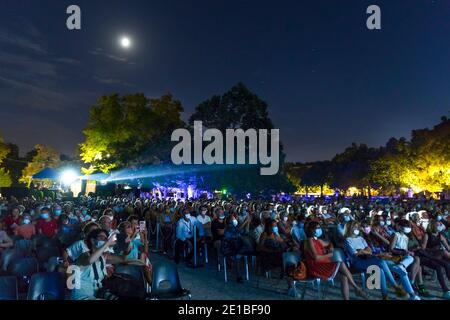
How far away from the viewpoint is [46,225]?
32.7 feet

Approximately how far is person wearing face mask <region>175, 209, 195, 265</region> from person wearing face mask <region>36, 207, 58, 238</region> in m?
3.35

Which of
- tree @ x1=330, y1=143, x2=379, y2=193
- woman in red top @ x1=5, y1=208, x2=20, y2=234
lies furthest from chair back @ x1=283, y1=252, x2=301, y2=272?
tree @ x1=330, y1=143, x2=379, y2=193

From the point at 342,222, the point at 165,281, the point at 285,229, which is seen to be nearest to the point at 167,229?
the point at 285,229

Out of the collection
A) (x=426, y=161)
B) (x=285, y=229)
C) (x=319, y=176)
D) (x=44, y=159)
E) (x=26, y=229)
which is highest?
(x=44, y=159)

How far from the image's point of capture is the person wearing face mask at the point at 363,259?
296 inches

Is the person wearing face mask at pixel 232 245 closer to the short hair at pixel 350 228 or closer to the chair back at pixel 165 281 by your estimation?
the short hair at pixel 350 228

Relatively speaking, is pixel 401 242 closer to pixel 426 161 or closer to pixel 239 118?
pixel 239 118

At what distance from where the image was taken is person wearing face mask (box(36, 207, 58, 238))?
984 centimetres

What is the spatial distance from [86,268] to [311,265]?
14.0 feet

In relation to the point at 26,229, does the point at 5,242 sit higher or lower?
lower

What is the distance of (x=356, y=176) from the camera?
84.6 meters

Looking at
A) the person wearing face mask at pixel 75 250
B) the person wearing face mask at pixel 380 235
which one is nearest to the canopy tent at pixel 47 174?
the person wearing face mask at pixel 75 250

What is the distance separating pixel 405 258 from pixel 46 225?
8.99 meters
